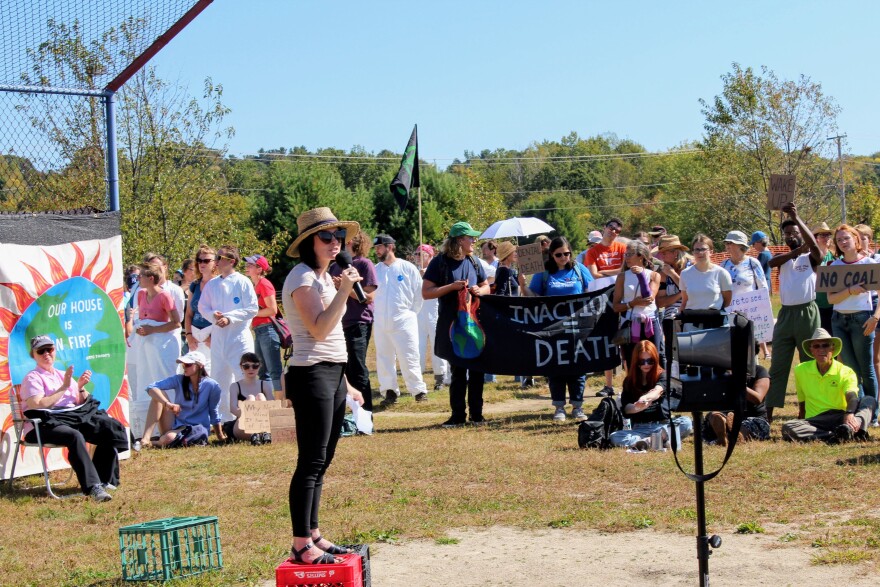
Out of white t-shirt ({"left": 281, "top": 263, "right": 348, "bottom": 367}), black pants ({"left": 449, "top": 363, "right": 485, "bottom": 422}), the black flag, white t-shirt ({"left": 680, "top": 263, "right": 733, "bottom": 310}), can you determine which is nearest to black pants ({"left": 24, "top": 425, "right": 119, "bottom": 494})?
white t-shirt ({"left": 281, "top": 263, "right": 348, "bottom": 367})

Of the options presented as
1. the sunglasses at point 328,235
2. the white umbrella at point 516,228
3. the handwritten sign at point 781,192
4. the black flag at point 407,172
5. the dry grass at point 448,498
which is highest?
the black flag at point 407,172

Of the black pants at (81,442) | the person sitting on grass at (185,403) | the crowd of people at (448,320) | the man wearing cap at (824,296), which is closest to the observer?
the black pants at (81,442)

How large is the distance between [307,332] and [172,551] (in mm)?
1649

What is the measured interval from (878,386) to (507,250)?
17.2ft

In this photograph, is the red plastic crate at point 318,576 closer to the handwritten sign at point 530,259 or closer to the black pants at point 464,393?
the black pants at point 464,393

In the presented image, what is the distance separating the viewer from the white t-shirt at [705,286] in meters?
11.0

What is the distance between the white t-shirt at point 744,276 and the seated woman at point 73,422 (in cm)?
806

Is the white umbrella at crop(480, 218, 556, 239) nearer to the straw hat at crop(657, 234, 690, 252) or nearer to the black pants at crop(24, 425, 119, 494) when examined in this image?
the straw hat at crop(657, 234, 690, 252)

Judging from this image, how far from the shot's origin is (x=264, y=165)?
8931 cm

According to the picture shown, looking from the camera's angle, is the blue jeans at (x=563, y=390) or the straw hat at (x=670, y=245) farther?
the straw hat at (x=670, y=245)

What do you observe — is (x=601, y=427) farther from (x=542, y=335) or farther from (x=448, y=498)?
(x=542, y=335)

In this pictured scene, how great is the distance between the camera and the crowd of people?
953cm

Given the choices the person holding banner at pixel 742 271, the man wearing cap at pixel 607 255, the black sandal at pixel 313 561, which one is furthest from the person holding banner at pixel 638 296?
the black sandal at pixel 313 561

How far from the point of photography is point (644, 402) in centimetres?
983
